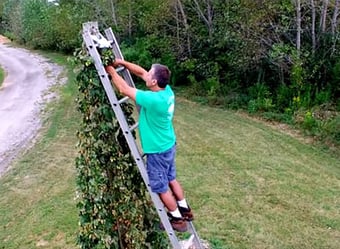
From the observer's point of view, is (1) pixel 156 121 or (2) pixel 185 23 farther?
(2) pixel 185 23

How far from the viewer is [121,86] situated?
11.3 feet

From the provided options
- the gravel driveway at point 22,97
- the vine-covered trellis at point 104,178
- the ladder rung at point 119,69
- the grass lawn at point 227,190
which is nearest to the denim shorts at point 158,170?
the vine-covered trellis at point 104,178

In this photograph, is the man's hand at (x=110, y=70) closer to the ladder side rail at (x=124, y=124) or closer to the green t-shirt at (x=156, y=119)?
the ladder side rail at (x=124, y=124)

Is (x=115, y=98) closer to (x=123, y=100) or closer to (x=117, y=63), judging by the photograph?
(x=123, y=100)

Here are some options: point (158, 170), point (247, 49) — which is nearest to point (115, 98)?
point (158, 170)

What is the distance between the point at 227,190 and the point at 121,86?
13.5ft

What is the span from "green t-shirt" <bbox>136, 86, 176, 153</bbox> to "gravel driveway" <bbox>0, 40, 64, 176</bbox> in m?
5.88

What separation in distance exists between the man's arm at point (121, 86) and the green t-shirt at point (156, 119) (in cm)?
4

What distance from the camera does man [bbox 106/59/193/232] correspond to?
3.46 metres

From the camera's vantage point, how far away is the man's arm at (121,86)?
11.2 ft

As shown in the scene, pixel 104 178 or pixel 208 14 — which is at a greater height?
pixel 208 14

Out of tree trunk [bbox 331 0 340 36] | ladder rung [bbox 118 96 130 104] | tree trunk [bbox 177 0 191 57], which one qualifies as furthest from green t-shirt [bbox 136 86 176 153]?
tree trunk [bbox 177 0 191 57]

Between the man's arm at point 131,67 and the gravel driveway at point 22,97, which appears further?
the gravel driveway at point 22,97

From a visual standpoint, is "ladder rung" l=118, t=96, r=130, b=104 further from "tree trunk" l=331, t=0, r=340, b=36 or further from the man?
"tree trunk" l=331, t=0, r=340, b=36
